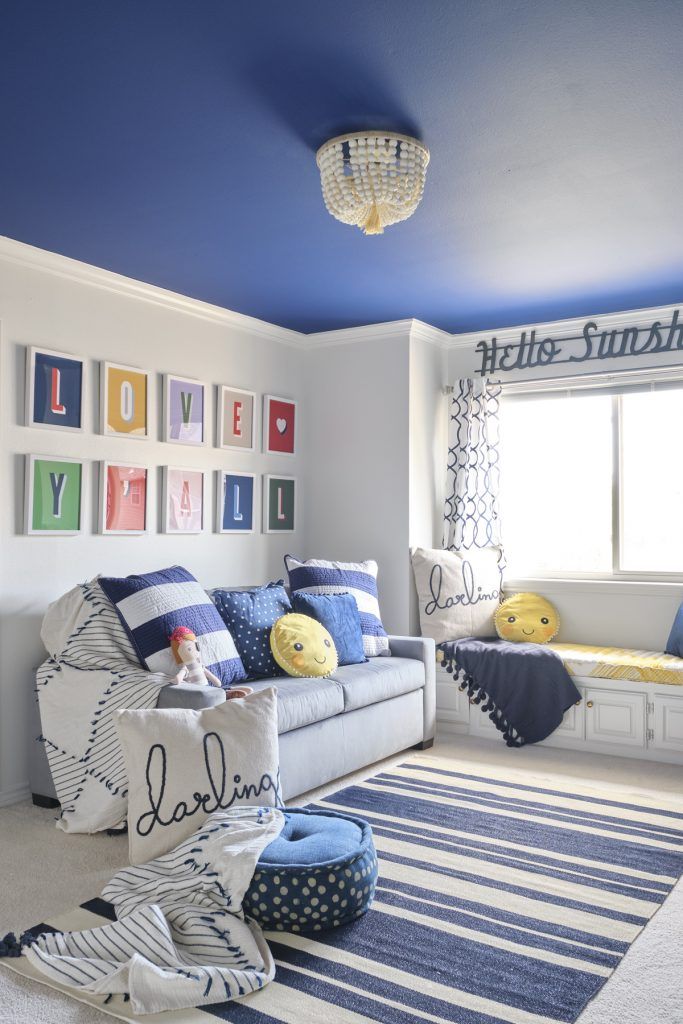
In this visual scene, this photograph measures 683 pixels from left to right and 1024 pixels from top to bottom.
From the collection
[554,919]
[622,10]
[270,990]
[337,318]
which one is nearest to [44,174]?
[622,10]

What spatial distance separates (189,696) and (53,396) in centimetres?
162

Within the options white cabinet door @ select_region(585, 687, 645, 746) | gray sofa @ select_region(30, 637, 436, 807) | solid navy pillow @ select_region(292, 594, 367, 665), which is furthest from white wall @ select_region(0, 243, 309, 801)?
white cabinet door @ select_region(585, 687, 645, 746)

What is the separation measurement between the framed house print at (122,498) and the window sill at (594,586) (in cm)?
238

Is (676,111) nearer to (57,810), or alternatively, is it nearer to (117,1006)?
(117,1006)

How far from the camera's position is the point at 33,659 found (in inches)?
150

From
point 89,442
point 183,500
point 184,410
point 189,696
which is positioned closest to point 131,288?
point 184,410

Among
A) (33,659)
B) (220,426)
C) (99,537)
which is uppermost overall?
(220,426)

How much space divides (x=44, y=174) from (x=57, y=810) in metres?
2.52

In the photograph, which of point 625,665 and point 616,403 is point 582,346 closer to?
point 616,403

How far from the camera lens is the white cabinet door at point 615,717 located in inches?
173

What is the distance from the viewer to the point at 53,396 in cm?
389

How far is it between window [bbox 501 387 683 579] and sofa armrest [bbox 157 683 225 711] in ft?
9.14

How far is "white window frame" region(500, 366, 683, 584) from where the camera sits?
16.1 feet

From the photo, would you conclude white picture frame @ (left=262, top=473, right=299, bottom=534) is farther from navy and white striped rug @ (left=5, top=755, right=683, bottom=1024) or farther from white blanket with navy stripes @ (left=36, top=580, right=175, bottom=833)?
navy and white striped rug @ (left=5, top=755, right=683, bottom=1024)
